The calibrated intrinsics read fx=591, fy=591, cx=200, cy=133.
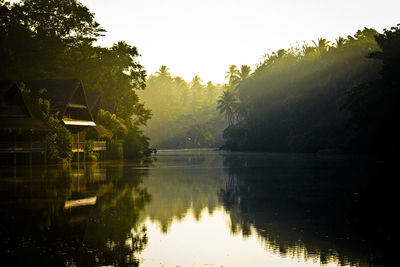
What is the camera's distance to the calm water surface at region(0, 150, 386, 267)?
1190cm

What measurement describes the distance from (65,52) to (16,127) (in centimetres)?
2822

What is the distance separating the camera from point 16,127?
45.0m

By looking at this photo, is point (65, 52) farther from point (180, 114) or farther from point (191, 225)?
point (180, 114)

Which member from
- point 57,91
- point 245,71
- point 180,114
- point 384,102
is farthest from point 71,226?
point 180,114

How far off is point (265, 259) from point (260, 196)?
12.5 metres

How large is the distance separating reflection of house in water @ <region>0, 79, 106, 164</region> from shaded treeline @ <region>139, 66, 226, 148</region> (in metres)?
95.4

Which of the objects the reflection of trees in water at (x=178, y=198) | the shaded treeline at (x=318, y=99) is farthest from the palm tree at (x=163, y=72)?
the reflection of trees in water at (x=178, y=198)

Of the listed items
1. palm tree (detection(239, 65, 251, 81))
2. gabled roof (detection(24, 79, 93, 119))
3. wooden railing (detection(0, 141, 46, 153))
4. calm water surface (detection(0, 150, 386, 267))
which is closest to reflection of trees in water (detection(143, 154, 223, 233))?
calm water surface (detection(0, 150, 386, 267))

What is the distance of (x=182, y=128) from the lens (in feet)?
521

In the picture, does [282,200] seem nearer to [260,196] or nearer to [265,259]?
[260,196]

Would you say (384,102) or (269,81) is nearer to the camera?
(384,102)

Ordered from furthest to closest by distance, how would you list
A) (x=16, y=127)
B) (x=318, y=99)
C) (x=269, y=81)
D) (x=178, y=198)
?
(x=269, y=81), (x=318, y=99), (x=16, y=127), (x=178, y=198)

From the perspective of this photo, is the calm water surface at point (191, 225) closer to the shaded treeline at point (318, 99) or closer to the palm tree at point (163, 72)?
the shaded treeline at point (318, 99)

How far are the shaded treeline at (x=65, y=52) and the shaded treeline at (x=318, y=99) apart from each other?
84.1ft
